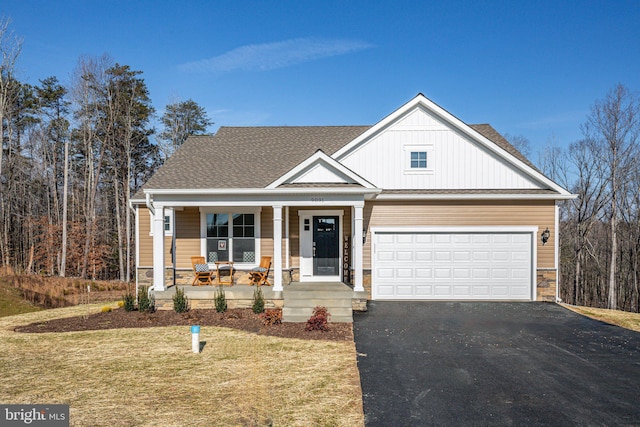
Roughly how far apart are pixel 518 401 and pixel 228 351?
5.15 metres

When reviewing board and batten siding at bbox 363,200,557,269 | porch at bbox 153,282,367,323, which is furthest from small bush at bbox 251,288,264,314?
board and batten siding at bbox 363,200,557,269

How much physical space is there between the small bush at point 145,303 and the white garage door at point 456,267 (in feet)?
22.0

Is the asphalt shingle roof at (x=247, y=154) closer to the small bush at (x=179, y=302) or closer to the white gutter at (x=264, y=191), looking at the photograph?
the white gutter at (x=264, y=191)

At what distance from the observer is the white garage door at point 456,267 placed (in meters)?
12.8

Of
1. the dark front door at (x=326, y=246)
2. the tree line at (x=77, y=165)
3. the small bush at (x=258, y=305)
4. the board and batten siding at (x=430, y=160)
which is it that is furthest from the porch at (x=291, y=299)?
the tree line at (x=77, y=165)

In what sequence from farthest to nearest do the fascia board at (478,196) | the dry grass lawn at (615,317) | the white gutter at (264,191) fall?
the fascia board at (478,196) → the white gutter at (264,191) → the dry grass lawn at (615,317)

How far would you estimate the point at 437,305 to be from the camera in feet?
40.1

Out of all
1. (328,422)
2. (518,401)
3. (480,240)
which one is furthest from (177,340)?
(480,240)

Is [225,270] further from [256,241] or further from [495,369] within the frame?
[495,369]

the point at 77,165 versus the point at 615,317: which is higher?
the point at 77,165

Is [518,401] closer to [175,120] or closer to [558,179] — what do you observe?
[558,179]

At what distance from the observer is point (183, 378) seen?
648cm

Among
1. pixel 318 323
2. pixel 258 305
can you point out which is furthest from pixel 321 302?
pixel 258 305

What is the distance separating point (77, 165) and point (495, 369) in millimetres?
31041
